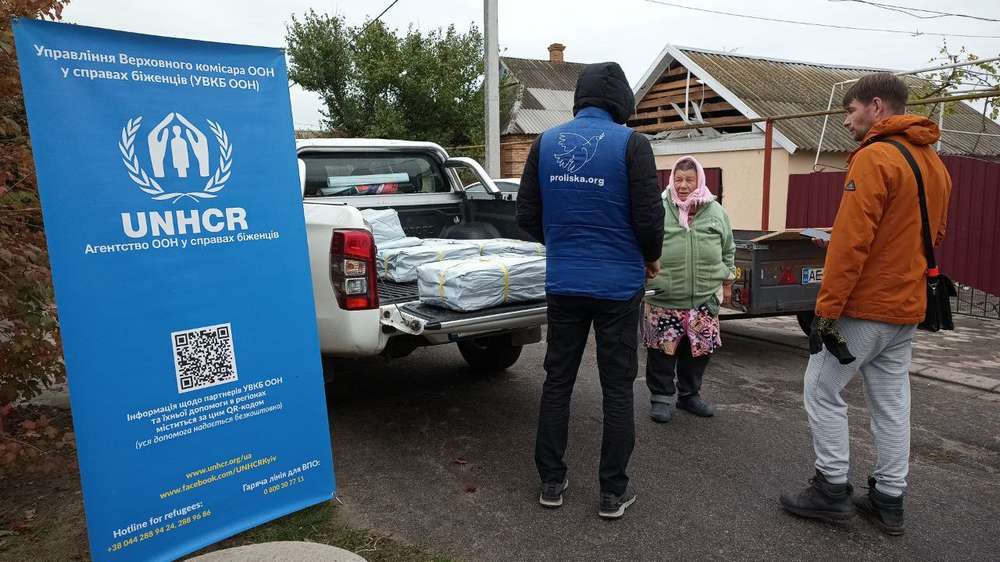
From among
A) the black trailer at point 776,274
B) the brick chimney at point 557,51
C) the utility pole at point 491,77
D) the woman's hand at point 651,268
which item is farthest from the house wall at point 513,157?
the woman's hand at point 651,268

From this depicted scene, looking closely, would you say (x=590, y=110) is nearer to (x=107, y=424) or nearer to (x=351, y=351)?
(x=351, y=351)

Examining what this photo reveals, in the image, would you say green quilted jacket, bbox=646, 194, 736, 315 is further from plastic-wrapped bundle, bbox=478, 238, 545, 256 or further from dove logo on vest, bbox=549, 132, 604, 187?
dove logo on vest, bbox=549, 132, 604, 187

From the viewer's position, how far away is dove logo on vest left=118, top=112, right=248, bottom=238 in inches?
107

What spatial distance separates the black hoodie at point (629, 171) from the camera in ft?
10.3

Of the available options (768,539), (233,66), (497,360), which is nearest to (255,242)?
(233,66)

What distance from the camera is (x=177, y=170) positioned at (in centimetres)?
283

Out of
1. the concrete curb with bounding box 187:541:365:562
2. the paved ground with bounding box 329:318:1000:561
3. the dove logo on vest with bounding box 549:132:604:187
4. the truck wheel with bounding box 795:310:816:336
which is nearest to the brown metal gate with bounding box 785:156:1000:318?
the truck wheel with bounding box 795:310:816:336

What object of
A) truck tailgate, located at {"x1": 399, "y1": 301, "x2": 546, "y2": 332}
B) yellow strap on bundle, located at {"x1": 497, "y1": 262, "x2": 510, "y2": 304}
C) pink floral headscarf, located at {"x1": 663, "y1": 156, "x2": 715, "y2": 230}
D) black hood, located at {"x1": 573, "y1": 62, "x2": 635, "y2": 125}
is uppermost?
black hood, located at {"x1": 573, "y1": 62, "x2": 635, "y2": 125}

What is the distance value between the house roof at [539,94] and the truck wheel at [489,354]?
17.0 metres

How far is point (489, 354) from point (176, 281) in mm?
3224

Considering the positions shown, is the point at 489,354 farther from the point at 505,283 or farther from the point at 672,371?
the point at 505,283

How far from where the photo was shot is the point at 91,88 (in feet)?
8.51

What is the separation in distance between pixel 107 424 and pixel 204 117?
1252mm

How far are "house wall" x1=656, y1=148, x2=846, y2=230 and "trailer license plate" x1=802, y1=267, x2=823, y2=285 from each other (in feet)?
23.9
